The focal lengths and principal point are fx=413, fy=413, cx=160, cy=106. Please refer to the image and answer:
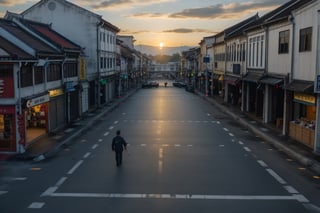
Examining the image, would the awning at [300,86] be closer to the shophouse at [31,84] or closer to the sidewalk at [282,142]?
the sidewalk at [282,142]

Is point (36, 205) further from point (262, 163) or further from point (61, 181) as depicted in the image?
point (262, 163)

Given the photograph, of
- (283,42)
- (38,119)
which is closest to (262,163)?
(283,42)

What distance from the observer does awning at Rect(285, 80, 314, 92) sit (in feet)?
69.9

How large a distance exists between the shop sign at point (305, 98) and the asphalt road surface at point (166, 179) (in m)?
3.21

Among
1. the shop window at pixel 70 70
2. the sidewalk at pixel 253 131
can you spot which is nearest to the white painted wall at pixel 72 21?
the shop window at pixel 70 70

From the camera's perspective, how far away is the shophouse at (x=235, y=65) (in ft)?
143

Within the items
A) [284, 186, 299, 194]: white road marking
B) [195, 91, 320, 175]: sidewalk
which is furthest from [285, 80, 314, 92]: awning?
[284, 186, 299, 194]: white road marking

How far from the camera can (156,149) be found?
74.6 feet

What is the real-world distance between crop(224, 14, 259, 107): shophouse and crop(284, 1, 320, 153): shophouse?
16719 mm

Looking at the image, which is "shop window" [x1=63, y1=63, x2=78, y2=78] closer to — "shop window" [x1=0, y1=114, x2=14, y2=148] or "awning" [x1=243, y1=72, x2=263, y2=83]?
"shop window" [x1=0, y1=114, x2=14, y2=148]

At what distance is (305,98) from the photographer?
22.8m

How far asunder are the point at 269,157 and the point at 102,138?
11.1 metres

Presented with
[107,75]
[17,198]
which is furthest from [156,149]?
[107,75]

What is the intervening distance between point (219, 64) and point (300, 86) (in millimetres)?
39707
